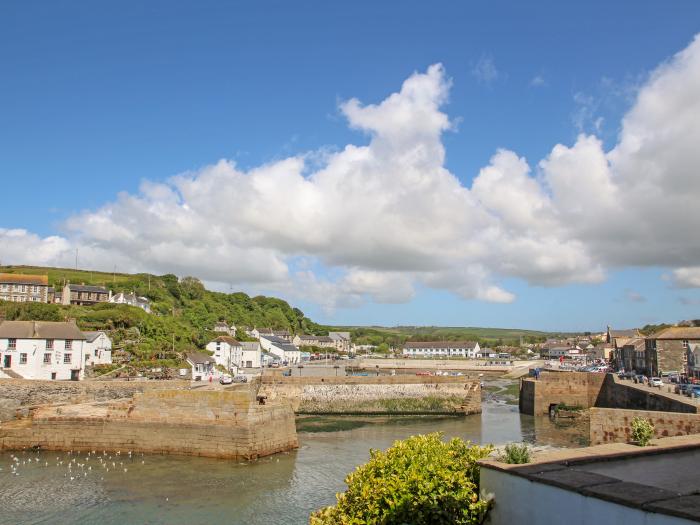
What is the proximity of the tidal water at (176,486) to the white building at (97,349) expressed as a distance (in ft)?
83.0

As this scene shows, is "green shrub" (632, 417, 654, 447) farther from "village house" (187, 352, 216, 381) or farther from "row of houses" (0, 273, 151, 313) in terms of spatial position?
"row of houses" (0, 273, 151, 313)

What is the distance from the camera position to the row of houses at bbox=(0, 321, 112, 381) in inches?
1756

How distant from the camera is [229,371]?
A: 225ft

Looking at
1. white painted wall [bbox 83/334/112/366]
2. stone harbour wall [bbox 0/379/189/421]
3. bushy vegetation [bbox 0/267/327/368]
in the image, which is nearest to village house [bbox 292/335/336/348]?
bushy vegetation [bbox 0/267/327/368]

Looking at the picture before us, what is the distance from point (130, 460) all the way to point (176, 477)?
4.41 meters

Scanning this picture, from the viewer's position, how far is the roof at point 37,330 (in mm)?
45125

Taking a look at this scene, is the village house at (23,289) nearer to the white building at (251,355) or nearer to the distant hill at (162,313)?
the distant hill at (162,313)

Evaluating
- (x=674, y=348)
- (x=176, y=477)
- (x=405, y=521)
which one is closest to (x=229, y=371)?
(x=176, y=477)

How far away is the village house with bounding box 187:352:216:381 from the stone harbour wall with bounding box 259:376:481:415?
48.1ft

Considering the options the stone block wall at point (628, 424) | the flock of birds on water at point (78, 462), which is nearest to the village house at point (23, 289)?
the flock of birds on water at point (78, 462)

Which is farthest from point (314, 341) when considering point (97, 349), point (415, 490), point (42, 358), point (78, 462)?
point (415, 490)

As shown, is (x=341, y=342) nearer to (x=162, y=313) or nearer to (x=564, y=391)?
(x=162, y=313)

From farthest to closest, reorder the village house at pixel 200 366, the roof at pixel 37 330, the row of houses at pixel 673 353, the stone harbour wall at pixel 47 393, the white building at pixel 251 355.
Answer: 1. the white building at pixel 251 355
2. the village house at pixel 200 366
3. the row of houses at pixel 673 353
4. the roof at pixel 37 330
5. the stone harbour wall at pixel 47 393

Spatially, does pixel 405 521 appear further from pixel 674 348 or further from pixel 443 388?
pixel 674 348
